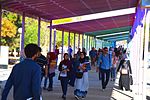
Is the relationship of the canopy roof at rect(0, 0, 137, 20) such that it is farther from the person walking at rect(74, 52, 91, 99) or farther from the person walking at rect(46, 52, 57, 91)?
the person walking at rect(74, 52, 91, 99)

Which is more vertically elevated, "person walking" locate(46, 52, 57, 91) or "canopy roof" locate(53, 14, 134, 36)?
"canopy roof" locate(53, 14, 134, 36)

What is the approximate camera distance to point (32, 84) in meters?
4.96

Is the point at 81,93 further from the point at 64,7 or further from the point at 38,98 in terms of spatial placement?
the point at 38,98

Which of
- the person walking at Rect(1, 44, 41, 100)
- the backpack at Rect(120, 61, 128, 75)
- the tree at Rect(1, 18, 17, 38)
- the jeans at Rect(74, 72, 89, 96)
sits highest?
the tree at Rect(1, 18, 17, 38)

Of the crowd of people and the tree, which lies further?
the tree

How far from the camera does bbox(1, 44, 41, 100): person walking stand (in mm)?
4949

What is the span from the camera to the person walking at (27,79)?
4949mm

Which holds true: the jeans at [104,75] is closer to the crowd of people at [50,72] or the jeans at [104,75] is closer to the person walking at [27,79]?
the crowd of people at [50,72]

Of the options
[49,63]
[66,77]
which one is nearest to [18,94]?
[66,77]

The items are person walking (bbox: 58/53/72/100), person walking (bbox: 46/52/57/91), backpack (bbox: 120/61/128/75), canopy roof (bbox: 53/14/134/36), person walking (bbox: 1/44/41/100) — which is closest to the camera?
person walking (bbox: 1/44/41/100)

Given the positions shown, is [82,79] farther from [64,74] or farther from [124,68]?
[124,68]

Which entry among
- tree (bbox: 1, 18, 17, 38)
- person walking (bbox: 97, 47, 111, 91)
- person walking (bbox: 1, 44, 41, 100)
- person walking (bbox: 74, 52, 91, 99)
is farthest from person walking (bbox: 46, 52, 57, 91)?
tree (bbox: 1, 18, 17, 38)

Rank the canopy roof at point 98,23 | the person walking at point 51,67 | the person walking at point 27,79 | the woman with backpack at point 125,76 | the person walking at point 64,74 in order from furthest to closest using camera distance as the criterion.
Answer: the canopy roof at point 98,23 < the woman with backpack at point 125,76 < the person walking at point 51,67 < the person walking at point 64,74 < the person walking at point 27,79

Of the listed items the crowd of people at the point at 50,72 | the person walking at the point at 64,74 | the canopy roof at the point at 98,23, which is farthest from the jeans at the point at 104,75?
the canopy roof at the point at 98,23
